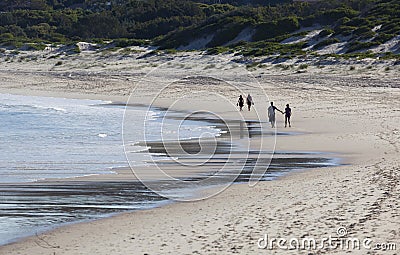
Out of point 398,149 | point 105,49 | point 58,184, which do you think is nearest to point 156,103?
point 398,149

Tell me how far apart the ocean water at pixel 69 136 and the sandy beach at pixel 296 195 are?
1440 millimetres

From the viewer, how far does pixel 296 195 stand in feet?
31.4

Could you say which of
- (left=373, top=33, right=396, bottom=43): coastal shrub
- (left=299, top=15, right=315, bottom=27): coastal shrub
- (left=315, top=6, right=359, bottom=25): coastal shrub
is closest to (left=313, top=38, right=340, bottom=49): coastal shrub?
(left=373, top=33, right=396, bottom=43): coastal shrub

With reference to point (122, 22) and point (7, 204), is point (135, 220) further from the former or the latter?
point (122, 22)

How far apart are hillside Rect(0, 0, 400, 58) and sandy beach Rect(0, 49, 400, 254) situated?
10469 mm

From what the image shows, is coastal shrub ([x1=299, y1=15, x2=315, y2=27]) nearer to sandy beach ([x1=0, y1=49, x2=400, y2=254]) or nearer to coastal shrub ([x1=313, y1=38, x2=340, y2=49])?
coastal shrub ([x1=313, y1=38, x2=340, y2=49])

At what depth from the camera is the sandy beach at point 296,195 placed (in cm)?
721

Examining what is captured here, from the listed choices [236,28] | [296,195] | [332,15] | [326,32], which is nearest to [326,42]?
[326,32]

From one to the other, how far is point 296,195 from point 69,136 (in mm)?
9011

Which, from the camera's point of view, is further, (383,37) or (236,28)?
(236,28)

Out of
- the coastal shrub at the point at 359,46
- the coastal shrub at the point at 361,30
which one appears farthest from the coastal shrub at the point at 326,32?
the coastal shrub at the point at 359,46

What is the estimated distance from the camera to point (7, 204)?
9.42 meters

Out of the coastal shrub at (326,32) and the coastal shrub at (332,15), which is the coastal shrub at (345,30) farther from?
the coastal shrub at (332,15)

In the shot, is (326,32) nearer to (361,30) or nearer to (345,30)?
(345,30)
